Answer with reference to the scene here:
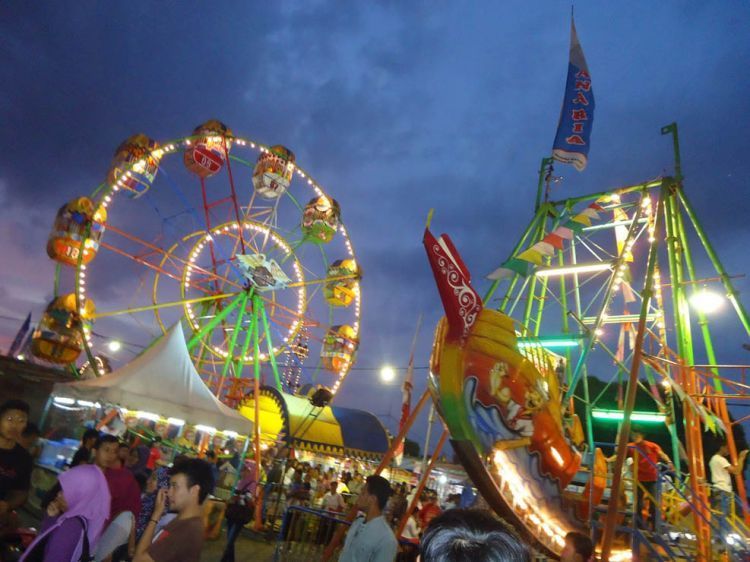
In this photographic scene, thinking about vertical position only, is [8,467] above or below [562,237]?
below

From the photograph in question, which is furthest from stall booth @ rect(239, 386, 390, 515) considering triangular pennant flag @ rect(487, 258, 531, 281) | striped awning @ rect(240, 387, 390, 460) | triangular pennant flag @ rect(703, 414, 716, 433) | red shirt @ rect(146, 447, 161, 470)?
triangular pennant flag @ rect(703, 414, 716, 433)

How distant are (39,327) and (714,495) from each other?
17.6 m

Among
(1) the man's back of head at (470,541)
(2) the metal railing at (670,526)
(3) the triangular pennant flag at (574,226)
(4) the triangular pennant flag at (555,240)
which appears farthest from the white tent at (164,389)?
(1) the man's back of head at (470,541)

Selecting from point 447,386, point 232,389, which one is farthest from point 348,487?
point 447,386

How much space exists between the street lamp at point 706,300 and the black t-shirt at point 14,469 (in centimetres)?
1010

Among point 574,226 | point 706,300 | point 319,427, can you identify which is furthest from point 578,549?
point 319,427

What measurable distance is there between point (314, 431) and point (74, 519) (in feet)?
44.8

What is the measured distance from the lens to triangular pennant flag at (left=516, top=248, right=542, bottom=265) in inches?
287

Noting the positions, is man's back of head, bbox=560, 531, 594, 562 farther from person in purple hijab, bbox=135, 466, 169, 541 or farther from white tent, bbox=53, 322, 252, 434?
white tent, bbox=53, 322, 252, 434

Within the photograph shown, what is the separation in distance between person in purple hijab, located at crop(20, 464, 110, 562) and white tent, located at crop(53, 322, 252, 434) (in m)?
6.36

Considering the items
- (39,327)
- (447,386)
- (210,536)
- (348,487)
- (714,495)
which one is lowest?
(210,536)

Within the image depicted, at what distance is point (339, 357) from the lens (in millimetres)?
18953

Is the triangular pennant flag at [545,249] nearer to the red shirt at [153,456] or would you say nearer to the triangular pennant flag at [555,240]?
the triangular pennant flag at [555,240]

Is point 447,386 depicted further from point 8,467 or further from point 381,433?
point 381,433
